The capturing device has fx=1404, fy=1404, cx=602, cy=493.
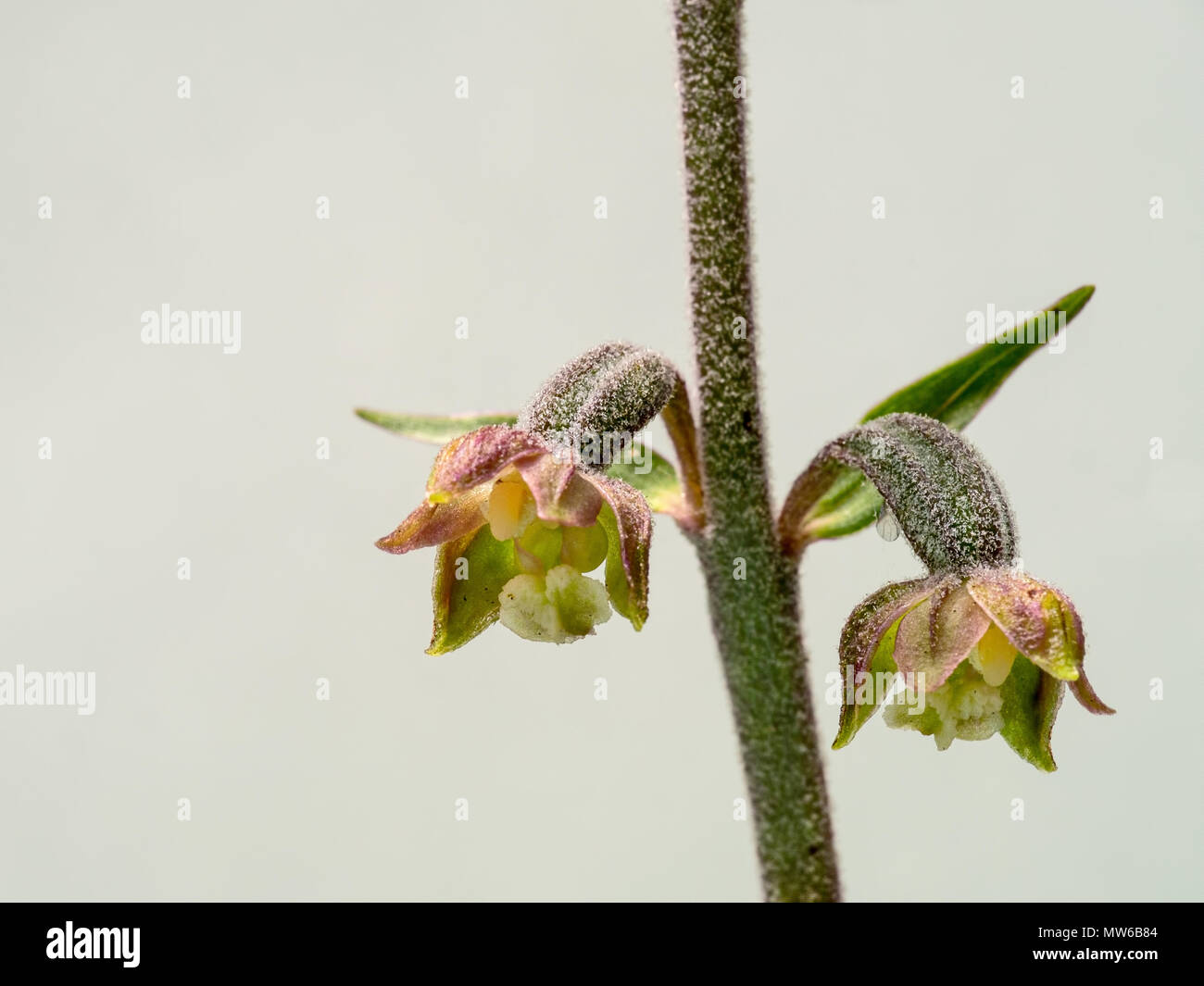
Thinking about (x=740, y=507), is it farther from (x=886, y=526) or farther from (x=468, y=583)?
(x=468, y=583)

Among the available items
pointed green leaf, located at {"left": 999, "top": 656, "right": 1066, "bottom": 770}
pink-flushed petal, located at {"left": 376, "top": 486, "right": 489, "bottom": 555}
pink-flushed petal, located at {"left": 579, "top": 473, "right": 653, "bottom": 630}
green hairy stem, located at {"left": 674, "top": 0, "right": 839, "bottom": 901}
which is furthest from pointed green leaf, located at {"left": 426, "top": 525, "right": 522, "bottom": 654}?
pointed green leaf, located at {"left": 999, "top": 656, "right": 1066, "bottom": 770}

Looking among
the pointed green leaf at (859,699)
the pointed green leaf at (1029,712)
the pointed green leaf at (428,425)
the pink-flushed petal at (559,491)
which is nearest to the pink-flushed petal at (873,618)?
the pointed green leaf at (859,699)

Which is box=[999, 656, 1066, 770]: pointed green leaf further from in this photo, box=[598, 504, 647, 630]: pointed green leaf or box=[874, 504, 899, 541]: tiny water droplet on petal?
box=[598, 504, 647, 630]: pointed green leaf

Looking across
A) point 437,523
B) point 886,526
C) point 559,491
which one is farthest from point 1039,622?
point 437,523

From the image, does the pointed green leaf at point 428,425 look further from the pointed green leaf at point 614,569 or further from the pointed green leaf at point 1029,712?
the pointed green leaf at point 1029,712
